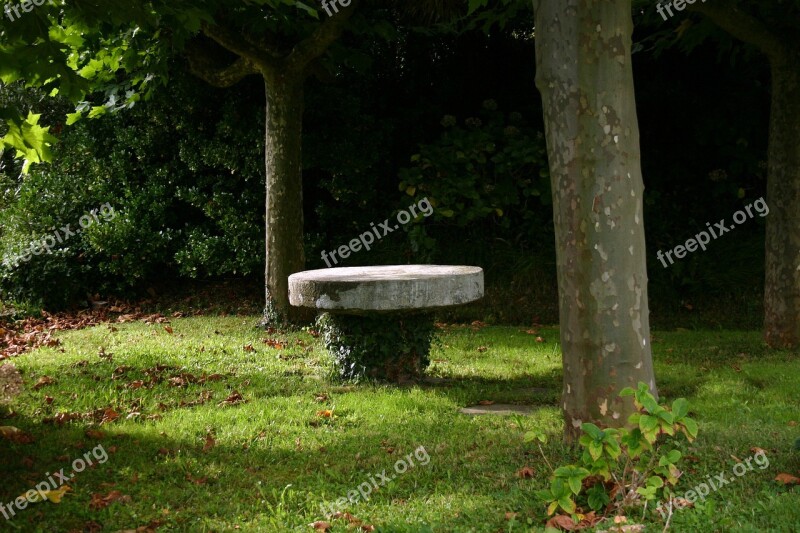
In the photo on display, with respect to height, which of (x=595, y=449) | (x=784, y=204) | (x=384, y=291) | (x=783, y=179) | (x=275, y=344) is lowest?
(x=275, y=344)

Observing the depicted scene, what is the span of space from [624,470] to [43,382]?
5153 millimetres

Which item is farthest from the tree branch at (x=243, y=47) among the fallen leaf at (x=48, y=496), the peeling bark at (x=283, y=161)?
the fallen leaf at (x=48, y=496)

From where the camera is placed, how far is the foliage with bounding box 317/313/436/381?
6.77m

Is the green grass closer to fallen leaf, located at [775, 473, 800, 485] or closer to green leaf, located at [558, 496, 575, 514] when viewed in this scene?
fallen leaf, located at [775, 473, 800, 485]

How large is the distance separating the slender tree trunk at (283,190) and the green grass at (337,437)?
3.95ft

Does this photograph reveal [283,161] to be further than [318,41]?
Yes

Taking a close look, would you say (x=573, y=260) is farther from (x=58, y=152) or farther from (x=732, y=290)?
(x=58, y=152)

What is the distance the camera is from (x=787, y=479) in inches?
163

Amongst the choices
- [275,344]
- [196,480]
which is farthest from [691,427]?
[275,344]

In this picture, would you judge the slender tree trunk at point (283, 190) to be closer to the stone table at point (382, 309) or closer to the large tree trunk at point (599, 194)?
the stone table at point (382, 309)

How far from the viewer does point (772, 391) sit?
626cm

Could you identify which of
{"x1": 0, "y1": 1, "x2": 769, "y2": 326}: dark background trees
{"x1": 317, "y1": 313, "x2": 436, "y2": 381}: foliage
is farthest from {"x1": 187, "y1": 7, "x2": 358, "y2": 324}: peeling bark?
{"x1": 317, "y1": 313, "x2": 436, "y2": 381}: foliage

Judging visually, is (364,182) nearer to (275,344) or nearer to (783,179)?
(275,344)

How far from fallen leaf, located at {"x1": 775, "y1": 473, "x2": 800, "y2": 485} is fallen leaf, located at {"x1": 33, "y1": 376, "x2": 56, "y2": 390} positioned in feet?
18.5
